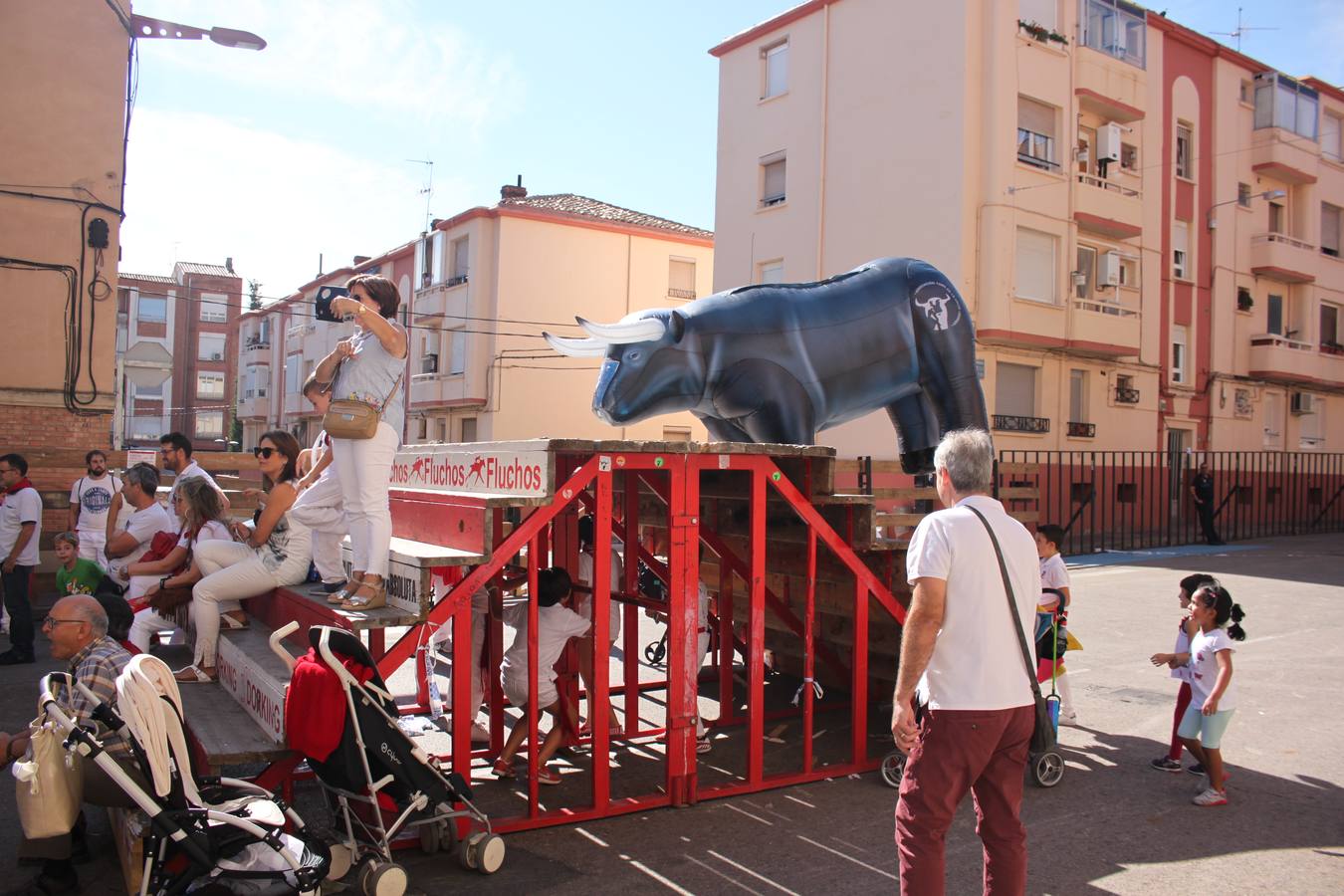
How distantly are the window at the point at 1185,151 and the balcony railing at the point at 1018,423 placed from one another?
28.1ft

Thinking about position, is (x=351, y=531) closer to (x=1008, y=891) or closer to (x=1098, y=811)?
(x=1008, y=891)

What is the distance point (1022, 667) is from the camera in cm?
358

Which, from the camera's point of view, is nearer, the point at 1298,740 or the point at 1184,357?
the point at 1298,740

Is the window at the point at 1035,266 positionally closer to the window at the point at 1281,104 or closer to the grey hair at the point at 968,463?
the window at the point at 1281,104

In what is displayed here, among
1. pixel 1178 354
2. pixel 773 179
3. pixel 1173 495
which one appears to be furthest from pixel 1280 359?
pixel 773 179

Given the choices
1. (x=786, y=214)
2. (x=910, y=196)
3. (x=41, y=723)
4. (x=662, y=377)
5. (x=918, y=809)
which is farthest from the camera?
(x=786, y=214)

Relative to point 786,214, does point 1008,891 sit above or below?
below

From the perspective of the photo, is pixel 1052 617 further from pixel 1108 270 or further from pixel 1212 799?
pixel 1108 270

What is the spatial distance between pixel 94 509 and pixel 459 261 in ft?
77.2

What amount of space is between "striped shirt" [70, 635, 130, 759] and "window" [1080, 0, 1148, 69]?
22.4 metres

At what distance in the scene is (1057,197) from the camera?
20.7 meters

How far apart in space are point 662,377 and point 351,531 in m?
2.48

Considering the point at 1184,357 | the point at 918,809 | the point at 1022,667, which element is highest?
the point at 1184,357

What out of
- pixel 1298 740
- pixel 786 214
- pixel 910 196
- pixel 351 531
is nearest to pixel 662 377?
pixel 351 531
